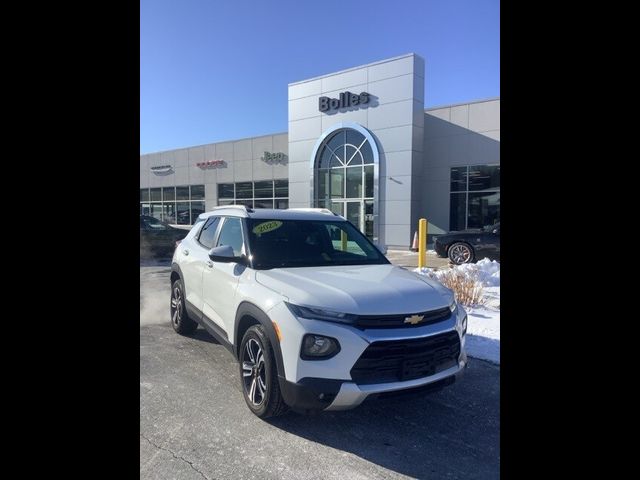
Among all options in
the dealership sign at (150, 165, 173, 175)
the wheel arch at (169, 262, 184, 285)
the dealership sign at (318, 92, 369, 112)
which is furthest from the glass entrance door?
the dealership sign at (150, 165, 173, 175)

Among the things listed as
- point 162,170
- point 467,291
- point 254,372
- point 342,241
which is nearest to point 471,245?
point 467,291

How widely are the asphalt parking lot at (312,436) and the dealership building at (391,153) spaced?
A: 14.0 metres

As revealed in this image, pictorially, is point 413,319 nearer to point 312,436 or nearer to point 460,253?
point 312,436

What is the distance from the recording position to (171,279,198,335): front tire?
5.79 meters

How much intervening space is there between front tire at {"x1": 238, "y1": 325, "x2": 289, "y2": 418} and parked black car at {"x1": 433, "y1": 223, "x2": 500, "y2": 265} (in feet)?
32.6

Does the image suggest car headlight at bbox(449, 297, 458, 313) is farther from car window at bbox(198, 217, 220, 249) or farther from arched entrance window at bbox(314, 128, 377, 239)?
arched entrance window at bbox(314, 128, 377, 239)

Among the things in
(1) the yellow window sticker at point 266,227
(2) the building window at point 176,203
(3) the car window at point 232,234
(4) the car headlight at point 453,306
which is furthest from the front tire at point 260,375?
(2) the building window at point 176,203

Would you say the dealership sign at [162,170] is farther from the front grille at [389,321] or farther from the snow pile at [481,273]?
the front grille at [389,321]

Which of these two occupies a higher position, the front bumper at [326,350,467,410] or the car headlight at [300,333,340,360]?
the car headlight at [300,333,340,360]

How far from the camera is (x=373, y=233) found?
→ 64.4 ft

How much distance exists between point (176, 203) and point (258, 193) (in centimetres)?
869

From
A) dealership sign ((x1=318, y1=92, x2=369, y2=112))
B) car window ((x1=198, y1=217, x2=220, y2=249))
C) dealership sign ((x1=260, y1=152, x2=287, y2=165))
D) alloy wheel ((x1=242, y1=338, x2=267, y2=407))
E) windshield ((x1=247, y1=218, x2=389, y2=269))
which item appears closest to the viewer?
alloy wheel ((x1=242, y1=338, x2=267, y2=407))
